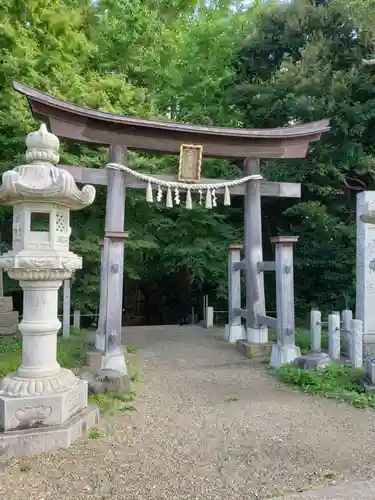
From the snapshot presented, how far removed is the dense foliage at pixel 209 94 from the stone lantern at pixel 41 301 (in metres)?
5.73

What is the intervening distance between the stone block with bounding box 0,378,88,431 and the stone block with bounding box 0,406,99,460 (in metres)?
0.07

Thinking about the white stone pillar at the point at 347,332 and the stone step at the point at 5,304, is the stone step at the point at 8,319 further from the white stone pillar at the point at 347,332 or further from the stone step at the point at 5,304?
the white stone pillar at the point at 347,332

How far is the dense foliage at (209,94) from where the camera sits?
9969 millimetres

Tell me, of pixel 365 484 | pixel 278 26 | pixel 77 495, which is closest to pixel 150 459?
pixel 77 495

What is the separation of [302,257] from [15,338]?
8198 millimetres

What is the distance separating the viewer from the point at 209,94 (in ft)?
43.8

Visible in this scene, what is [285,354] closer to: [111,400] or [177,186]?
[111,400]

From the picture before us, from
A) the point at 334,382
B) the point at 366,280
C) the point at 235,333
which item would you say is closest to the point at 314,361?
the point at 334,382

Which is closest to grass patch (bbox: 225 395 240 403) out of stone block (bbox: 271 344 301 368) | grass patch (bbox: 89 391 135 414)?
grass patch (bbox: 89 391 135 414)

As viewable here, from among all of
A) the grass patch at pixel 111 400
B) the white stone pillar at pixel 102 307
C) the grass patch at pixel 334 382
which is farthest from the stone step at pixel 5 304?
the grass patch at pixel 334 382

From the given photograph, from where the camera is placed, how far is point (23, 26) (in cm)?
997

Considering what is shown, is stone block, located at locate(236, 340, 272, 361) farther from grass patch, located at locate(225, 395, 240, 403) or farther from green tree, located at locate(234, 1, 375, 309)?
green tree, located at locate(234, 1, 375, 309)

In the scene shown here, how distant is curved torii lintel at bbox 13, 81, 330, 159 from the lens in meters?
6.73

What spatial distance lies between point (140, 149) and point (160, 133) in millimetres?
483
